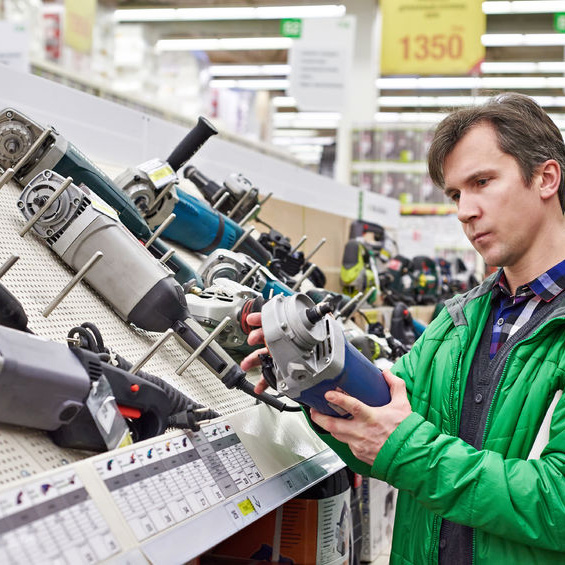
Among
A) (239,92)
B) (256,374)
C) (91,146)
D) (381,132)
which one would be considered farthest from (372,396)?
(381,132)

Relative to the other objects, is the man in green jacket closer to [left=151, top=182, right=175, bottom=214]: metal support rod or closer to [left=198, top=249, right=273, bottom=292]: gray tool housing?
[left=198, top=249, right=273, bottom=292]: gray tool housing

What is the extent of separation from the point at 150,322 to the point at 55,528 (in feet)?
2.45

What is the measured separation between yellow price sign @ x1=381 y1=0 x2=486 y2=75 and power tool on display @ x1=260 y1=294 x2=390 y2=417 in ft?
21.9

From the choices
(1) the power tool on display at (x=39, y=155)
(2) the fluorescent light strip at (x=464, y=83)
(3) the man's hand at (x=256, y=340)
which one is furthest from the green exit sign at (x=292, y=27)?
(3) the man's hand at (x=256, y=340)

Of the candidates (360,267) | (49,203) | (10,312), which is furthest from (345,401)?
(360,267)

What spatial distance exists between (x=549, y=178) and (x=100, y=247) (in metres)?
0.91

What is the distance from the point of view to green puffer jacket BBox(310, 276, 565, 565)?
1.20 meters

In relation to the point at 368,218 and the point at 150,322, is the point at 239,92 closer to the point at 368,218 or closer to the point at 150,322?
the point at 368,218

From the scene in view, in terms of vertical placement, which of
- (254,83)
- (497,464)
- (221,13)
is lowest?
(497,464)

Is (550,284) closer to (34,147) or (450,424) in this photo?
(450,424)

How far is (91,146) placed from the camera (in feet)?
8.35

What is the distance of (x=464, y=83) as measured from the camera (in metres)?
13.2

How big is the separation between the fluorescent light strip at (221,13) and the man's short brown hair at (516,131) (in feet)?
30.6

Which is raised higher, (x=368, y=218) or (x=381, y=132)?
(x=381, y=132)
